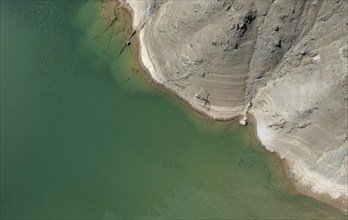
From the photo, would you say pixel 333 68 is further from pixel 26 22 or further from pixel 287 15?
pixel 26 22

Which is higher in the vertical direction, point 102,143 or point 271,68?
point 271,68

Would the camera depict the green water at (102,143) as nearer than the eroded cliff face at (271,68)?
No

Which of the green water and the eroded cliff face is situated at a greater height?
the eroded cliff face

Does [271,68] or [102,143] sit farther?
[102,143]


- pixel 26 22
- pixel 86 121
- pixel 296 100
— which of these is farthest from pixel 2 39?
pixel 296 100

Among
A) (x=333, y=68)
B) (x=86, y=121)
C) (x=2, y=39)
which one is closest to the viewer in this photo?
(x=333, y=68)
